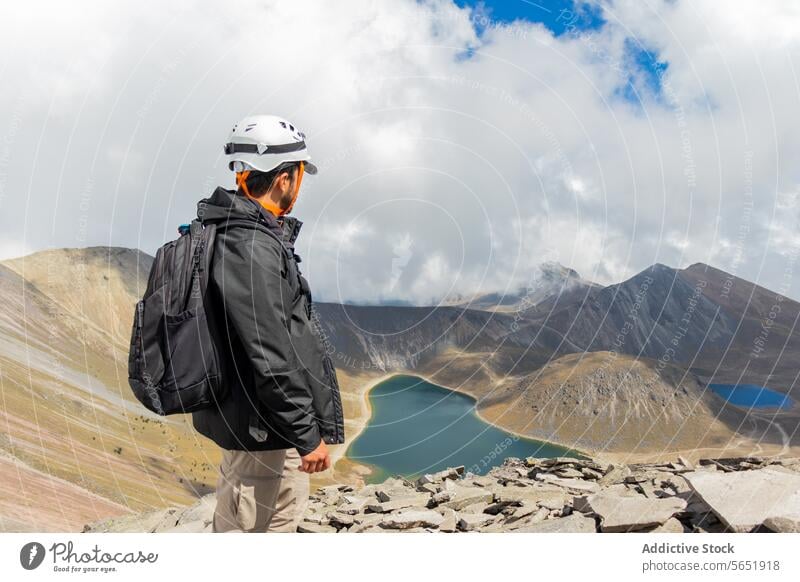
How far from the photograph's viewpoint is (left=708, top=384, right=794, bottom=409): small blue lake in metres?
155

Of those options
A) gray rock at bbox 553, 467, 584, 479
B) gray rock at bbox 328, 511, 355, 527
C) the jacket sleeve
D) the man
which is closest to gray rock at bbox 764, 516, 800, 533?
the man

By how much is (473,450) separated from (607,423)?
36207 millimetres

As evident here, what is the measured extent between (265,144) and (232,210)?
2.27 feet

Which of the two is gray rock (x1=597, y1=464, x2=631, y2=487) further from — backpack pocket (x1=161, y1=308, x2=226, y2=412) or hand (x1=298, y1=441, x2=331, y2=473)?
backpack pocket (x1=161, y1=308, x2=226, y2=412)

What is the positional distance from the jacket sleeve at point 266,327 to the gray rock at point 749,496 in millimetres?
4284

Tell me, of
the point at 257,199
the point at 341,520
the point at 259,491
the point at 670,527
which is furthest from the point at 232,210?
the point at 341,520

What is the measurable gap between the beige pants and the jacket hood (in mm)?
1647

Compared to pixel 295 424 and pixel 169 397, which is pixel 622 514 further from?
pixel 169 397

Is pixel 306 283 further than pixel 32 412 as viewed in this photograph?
No

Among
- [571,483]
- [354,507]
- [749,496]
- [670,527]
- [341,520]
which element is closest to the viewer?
[749,496]

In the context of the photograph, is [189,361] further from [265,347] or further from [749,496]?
[749,496]

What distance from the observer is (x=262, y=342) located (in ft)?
12.1
